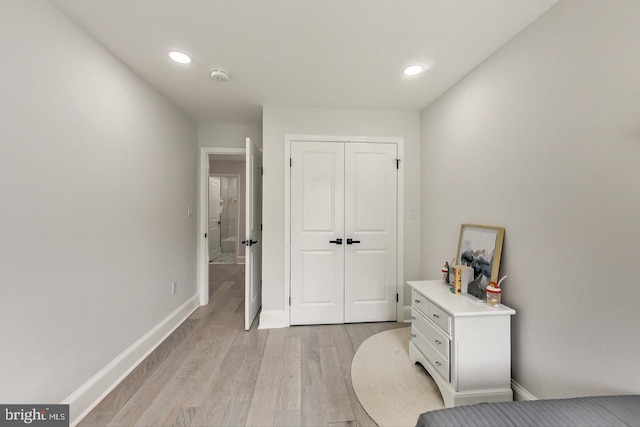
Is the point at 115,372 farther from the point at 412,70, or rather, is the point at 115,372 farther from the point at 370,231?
the point at 412,70

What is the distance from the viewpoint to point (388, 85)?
6.86 ft

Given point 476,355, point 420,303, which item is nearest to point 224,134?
point 420,303

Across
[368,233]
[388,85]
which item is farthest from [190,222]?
[388,85]

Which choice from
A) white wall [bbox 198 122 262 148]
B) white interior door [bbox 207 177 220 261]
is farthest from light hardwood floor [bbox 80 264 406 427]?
white interior door [bbox 207 177 220 261]

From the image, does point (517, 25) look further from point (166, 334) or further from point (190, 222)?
point (166, 334)

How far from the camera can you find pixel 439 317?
5.20 ft

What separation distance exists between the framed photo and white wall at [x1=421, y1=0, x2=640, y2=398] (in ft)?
0.22

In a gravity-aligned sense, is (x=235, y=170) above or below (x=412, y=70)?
below

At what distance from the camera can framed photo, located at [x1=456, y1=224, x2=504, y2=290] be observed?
161 centimetres

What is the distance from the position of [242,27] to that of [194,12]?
10.1 inches

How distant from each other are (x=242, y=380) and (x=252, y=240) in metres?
1.22

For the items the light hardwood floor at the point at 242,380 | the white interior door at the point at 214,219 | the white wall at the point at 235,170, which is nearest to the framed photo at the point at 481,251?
the light hardwood floor at the point at 242,380

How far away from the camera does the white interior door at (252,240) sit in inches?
95.0

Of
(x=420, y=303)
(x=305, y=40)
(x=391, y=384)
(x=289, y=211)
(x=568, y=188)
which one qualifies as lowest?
(x=391, y=384)
